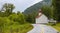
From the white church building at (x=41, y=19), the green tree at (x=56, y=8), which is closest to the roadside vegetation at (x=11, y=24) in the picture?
the green tree at (x=56, y=8)

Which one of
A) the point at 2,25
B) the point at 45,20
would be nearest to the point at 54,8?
the point at 45,20

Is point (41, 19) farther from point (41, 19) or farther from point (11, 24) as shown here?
point (11, 24)

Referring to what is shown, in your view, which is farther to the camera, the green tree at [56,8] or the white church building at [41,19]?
the white church building at [41,19]

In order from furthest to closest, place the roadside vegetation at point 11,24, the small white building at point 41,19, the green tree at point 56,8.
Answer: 1. the small white building at point 41,19
2. the green tree at point 56,8
3. the roadside vegetation at point 11,24

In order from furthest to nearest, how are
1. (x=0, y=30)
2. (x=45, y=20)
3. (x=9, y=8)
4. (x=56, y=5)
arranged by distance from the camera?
(x=45, y=20) → (x=9, y=8) → (x=56, y=5) → (x=0, y=30)

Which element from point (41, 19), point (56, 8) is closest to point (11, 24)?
point (56, 8)

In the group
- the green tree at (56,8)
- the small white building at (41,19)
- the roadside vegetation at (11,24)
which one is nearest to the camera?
the roadside vegetation at (11,24)

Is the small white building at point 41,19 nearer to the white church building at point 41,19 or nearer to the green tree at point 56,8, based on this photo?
the white church building at point 41,19

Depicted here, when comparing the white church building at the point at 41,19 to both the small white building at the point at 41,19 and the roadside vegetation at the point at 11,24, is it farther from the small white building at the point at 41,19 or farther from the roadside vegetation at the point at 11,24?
the roadside vegetation at the point at 11,24

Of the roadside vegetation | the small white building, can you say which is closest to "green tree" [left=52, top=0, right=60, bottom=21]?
the roadside vegetation

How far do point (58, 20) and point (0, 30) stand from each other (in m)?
46.6

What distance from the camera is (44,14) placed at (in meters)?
96.6

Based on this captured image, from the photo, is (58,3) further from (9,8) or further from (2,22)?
(2,22)

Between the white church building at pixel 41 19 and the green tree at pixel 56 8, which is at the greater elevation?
the green tree at pixel 56 8
